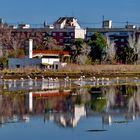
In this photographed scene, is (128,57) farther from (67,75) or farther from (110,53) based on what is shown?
(67,75)

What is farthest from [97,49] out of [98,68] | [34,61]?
[34,61]

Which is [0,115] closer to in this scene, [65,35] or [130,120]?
[130,120]

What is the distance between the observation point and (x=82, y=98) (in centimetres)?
3084

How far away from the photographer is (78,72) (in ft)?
202

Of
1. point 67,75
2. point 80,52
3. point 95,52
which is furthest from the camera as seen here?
point 95,52

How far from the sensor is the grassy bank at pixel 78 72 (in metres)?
56.4

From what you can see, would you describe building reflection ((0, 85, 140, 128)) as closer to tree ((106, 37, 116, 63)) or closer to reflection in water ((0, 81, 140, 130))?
reflection in water ((0, 81, 140, 130))

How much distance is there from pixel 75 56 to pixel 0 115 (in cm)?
5642

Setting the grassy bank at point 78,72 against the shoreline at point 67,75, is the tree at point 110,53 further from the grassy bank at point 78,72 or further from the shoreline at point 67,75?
the shoreline at point 67,75

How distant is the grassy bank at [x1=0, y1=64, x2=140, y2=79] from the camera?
5638cm

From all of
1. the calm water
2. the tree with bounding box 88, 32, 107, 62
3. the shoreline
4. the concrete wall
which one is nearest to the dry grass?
the shoreline

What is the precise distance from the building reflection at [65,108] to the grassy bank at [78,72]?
22859 millimetres

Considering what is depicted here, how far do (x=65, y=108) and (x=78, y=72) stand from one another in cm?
3673

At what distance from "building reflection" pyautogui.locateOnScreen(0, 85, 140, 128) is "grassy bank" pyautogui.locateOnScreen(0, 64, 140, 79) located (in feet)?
75.0
